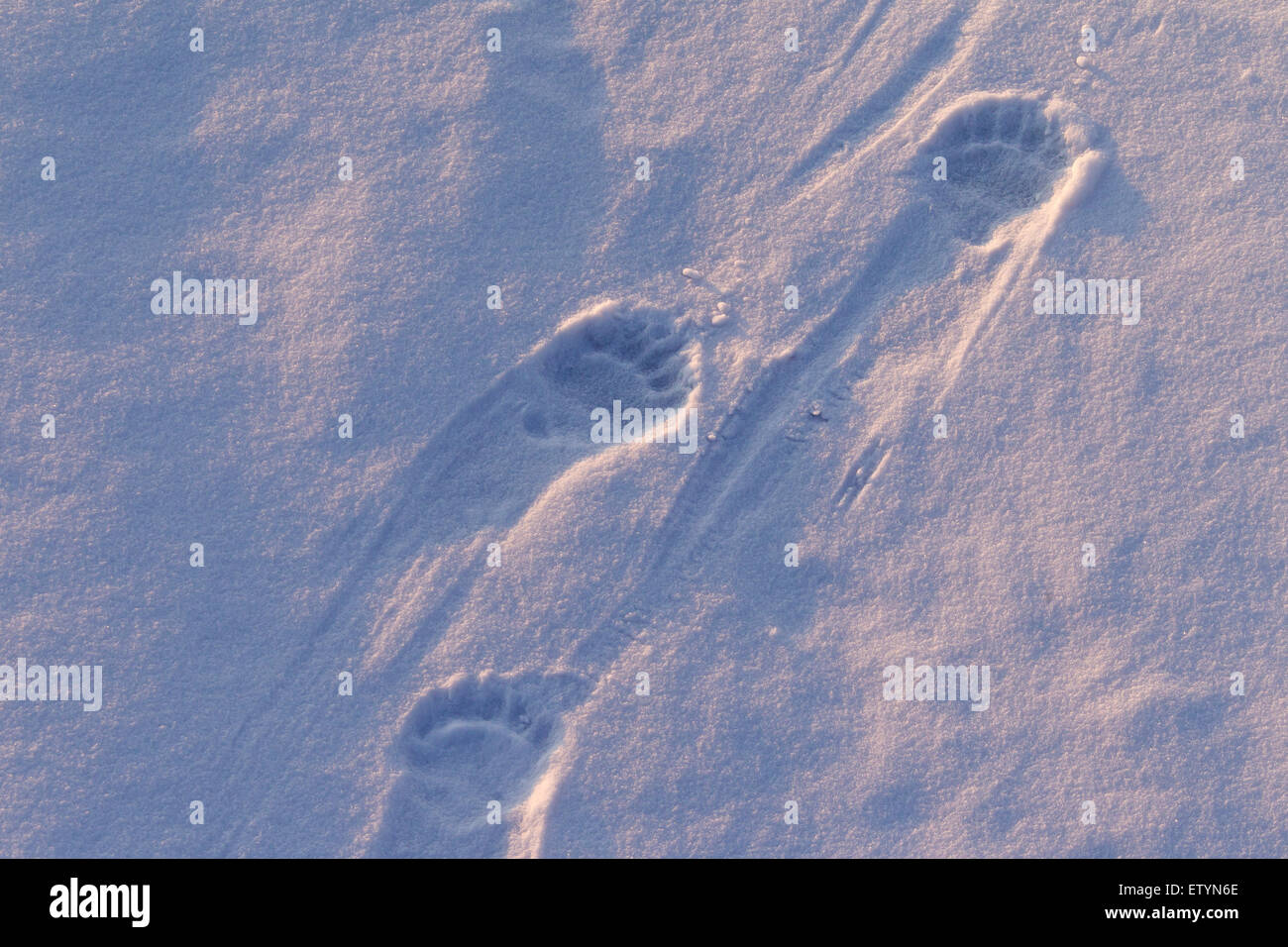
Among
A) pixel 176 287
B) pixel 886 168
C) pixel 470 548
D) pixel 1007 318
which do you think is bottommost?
pixel 470 548

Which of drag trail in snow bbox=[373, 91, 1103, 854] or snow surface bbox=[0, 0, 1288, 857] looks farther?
drag trail in snow bbox=[373, 91, 1103, 854]

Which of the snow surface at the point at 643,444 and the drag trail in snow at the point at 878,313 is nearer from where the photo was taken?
the snow surface at the point at 643,444

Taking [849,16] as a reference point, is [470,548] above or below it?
below

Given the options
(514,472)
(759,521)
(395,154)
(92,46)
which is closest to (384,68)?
(395,154)

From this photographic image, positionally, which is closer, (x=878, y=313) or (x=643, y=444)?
(x=643, y=444)

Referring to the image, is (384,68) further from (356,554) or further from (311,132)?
(356,554)

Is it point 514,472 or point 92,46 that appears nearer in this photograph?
point 514,472

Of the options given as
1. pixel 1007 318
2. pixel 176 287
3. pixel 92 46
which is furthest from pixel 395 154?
pixel 1007 318
